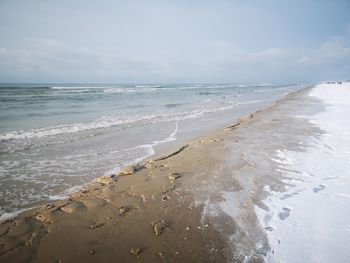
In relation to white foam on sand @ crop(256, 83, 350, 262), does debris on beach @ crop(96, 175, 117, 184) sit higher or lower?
lower

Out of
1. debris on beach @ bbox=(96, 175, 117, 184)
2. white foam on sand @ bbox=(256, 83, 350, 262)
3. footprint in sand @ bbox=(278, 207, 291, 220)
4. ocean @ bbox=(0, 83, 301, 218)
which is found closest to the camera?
white foam on sand @ bbox=(256, 83, 350, 262)

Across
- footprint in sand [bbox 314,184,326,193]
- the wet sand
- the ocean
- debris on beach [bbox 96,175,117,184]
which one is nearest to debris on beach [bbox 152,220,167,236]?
the wet sand

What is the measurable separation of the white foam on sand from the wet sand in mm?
218

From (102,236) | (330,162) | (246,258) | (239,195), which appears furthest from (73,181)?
(330,162)

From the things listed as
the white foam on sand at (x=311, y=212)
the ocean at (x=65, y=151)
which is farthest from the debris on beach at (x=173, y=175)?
the white foam on sand at (x=311, y=212)

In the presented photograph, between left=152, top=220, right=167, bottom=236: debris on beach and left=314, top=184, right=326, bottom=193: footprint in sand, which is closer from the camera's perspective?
left=152, top=220, right=167, bottom=236: debris on beach

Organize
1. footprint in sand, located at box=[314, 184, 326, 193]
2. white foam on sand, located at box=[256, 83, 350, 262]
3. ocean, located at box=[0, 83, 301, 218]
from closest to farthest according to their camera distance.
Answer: white foam on sand, located at box=[256, 83, 350, 262] → footprint in sand, located at box=[314, 184, 326, 193] → ocean, located at box=[0, 83, 301, 218]

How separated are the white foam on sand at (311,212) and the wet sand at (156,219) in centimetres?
22

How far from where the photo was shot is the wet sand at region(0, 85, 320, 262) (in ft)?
9.29

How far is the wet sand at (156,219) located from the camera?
2.83 metres

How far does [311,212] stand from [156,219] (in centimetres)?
223

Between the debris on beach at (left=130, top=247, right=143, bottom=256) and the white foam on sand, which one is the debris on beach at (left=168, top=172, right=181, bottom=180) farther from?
the debris on beach at (left=130, top=247, right=143, bottom=256)

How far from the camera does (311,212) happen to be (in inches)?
140

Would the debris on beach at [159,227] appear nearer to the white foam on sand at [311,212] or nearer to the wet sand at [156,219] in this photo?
the wet sand at [156,219]
